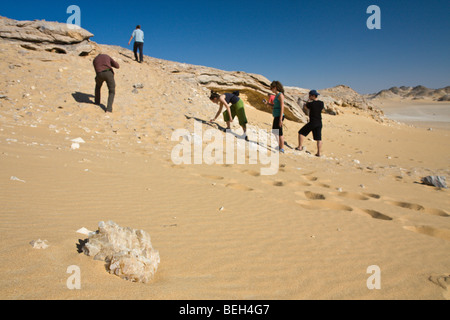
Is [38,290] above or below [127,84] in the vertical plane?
below

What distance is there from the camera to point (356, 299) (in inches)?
69.9

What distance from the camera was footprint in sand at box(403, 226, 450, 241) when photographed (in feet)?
9.54

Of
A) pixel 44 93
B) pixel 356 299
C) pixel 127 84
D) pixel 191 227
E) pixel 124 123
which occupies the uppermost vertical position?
pixel 127 84

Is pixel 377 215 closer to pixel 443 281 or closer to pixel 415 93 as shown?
pixel 443 281

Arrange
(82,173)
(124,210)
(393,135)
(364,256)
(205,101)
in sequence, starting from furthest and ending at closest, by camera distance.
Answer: (393,135) < (205,101) < (82,173) < (124,210) < (364,256)

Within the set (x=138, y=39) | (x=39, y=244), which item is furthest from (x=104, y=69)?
(x=39, y=244)

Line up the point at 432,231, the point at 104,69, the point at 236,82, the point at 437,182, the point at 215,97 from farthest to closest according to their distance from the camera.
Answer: the point at 236,82
the point at 215,97
the point at 104,69
the point at 437,182
the point at 432,231

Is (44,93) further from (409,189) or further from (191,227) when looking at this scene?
(409,189)

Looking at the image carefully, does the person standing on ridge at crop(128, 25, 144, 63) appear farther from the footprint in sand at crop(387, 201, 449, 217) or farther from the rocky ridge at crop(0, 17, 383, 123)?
the footprint in sand at crop(387, 201, 449, 217)

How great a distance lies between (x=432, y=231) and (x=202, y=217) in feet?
8.91

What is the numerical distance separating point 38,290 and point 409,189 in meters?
5.71

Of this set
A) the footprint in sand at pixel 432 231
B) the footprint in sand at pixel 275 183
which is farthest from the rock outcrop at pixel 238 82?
the footprint in sand at pixel 432 231

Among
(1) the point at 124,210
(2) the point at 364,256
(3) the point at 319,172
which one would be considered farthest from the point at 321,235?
(3) the point at 319,172

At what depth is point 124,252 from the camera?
169cm
